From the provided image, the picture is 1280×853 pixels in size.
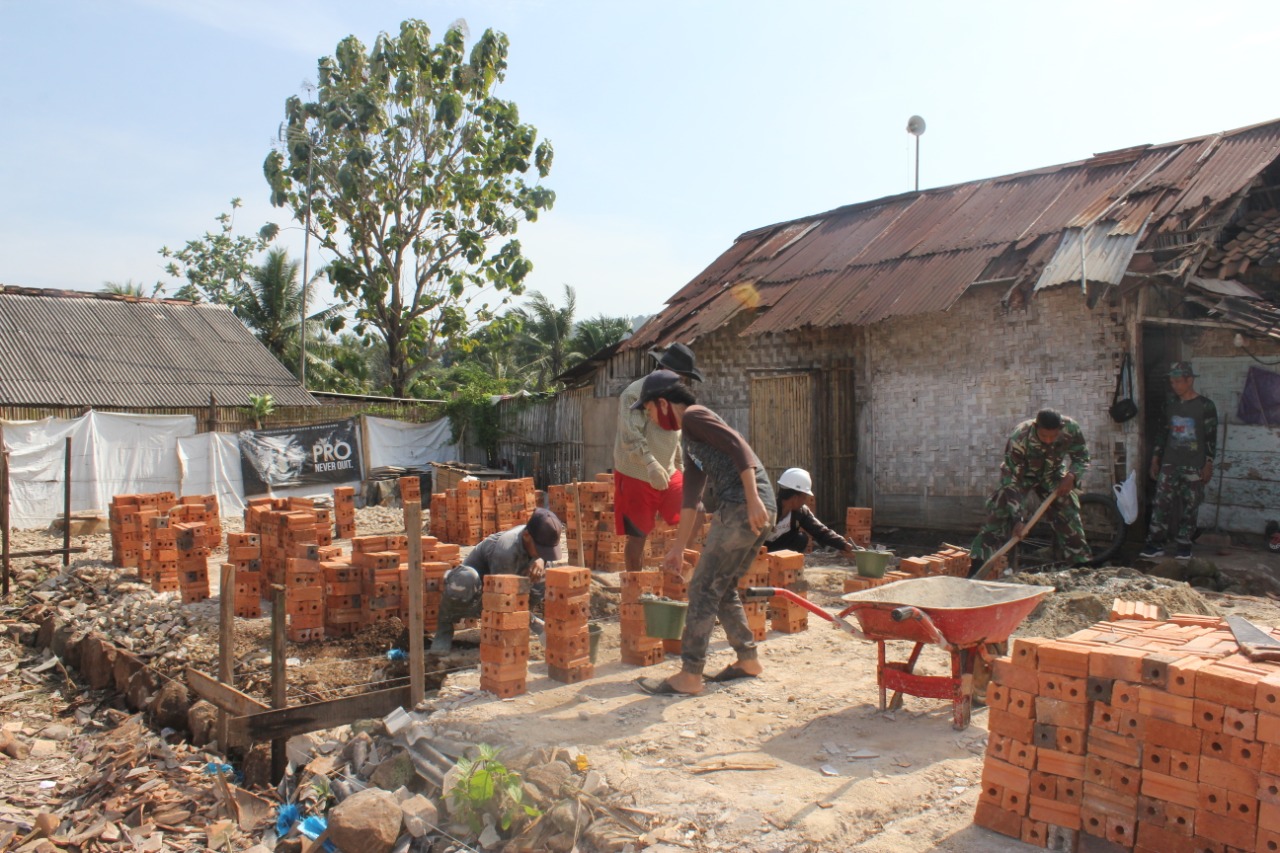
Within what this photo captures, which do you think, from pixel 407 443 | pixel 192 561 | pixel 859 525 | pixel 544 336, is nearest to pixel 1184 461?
pixel 859 525

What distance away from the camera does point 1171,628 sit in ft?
12.3

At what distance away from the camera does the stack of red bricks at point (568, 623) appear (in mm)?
5387

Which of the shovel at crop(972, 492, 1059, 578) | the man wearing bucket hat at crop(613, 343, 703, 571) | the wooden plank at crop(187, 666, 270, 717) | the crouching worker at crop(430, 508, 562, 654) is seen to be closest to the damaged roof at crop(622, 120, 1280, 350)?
the shovel at crop(972, 492, 1059, 578)

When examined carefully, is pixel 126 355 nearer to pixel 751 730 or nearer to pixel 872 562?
pixel 872 562

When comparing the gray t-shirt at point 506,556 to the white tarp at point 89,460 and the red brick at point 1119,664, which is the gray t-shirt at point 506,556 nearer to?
the red brick at point 1119,664

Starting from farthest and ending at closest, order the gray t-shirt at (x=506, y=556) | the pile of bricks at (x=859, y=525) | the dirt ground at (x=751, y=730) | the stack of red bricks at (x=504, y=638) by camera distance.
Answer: the pile of bricks at (x=859, y=525)
the gray t-shirt at (x=506, y=556)
the stack of red bricks at (x=504, y=638)
the dirt ground at (x=751, y=730)

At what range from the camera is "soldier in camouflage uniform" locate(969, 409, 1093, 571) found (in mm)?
7559

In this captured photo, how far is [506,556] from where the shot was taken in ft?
20.7

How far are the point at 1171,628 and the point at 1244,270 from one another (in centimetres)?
691

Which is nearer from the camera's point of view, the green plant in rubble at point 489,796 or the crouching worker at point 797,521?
the green plant in rubble at point 489,796

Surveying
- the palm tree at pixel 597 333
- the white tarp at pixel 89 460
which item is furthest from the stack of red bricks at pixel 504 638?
the palm tree at pixel 597 333

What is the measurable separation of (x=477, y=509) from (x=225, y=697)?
5.78 metres

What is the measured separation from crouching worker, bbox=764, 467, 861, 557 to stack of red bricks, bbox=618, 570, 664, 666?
1490 mm

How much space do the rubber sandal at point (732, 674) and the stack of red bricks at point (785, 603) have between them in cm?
118
